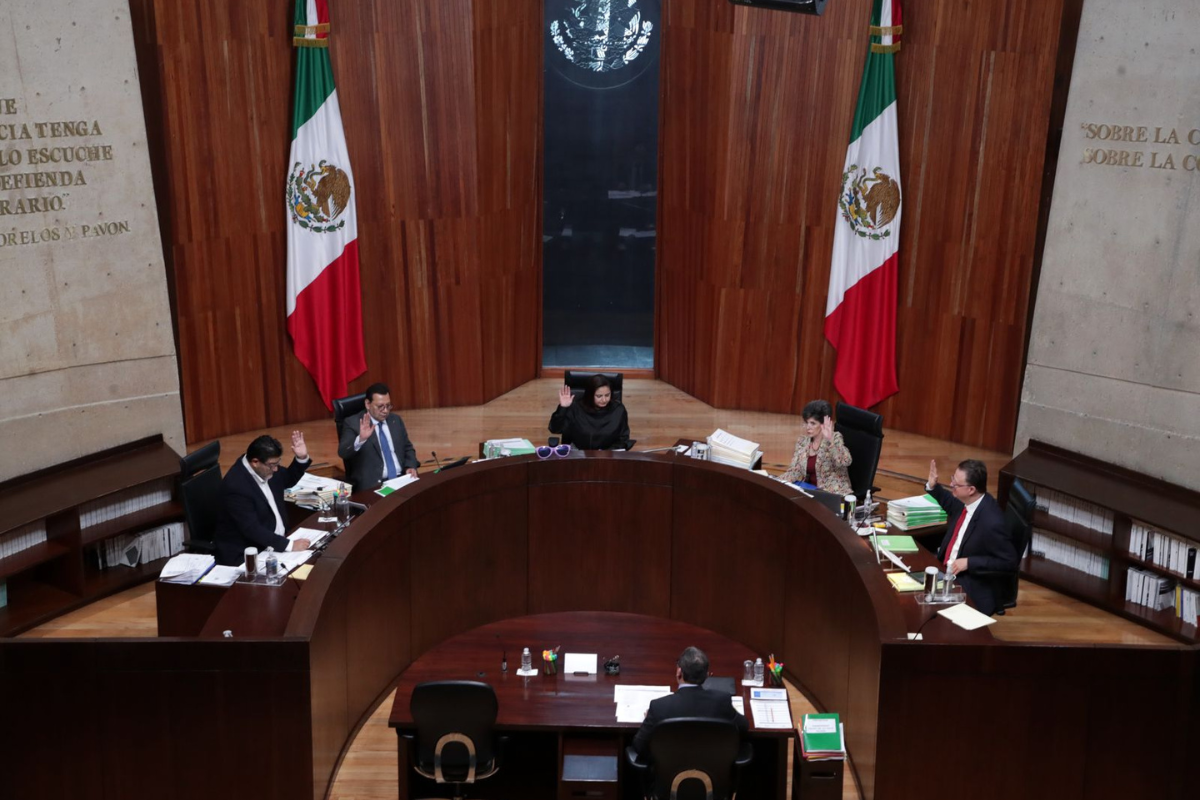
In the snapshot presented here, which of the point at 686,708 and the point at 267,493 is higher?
the point at 267,493

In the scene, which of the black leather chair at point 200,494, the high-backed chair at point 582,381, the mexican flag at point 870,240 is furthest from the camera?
the mexican flag at point 870,240

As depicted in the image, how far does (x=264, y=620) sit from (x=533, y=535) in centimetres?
189

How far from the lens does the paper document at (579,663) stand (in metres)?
5.39

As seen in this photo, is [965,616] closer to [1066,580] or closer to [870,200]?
[1066,580]

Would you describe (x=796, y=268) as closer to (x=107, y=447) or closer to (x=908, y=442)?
(x=908, y=442)

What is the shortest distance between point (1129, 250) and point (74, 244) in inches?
243

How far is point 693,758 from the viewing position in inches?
181

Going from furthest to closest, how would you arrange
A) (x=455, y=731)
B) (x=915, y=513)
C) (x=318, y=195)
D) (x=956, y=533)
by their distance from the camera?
(x=318, y=195)
(x=915, y=513)
(x=956, y=533)
(x=455, y=731)

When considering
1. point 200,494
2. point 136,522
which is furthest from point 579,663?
point 136,522

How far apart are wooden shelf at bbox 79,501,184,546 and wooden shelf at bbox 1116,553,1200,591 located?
17.3 ft

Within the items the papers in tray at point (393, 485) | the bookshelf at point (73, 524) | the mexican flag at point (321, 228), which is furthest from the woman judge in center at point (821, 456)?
the mexican flag at point (321, 228)

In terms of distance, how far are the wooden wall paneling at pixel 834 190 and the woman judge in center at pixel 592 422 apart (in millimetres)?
2566

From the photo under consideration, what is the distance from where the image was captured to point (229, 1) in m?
8.70

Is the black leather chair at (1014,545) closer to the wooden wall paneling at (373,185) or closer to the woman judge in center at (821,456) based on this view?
the woman judge in center at (821,456)
